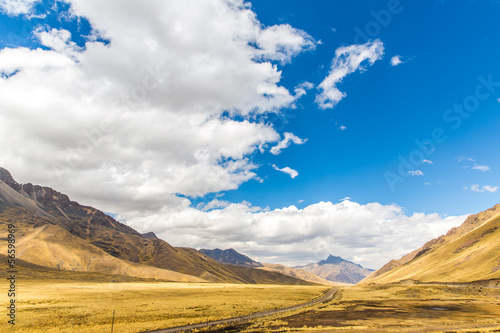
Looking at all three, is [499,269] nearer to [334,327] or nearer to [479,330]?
[479,330]

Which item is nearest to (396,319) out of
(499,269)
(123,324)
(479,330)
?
(479,330)

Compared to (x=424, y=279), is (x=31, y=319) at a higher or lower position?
higher

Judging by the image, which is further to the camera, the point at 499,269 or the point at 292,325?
the point at 499,269

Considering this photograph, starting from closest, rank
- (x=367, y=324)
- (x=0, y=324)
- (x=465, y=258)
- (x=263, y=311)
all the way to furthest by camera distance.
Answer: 1. (x=0, y=324)
2. (x=367, y=324)
3. (x=263, y=311)
4. (x=465, y=258)

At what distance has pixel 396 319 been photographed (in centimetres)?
4878

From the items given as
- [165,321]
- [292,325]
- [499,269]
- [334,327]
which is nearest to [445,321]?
[334,327]

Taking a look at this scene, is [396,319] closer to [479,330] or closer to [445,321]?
[445,321]

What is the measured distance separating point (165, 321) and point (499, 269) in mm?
160060

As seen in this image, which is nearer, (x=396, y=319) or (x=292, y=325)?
(x=292, y=325)

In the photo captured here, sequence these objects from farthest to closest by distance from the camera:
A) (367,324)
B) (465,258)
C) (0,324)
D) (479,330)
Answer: (465,258)
(367,324)
(0,324)
(479,330)

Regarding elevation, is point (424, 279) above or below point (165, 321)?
below

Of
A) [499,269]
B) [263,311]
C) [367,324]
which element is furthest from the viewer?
[499,269]

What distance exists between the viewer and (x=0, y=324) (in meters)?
40.5

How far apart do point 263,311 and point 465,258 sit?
605 feet
